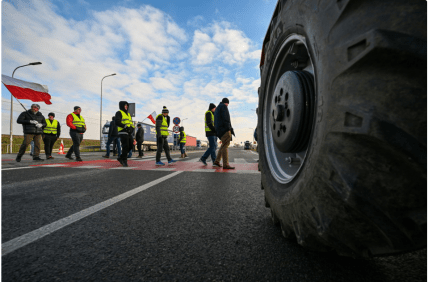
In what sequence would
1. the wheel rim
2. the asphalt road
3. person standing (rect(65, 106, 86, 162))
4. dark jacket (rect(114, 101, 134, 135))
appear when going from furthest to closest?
person standing (rect(65, 106, 86, 162)) < dark jacket (rect(114, 101, 134, 135)) < the wheel rim < the asphalt road

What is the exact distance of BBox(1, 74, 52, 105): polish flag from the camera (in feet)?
32.3

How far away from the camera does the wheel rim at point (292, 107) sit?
132 centimetres

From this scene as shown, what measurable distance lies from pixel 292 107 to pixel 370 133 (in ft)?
2.02

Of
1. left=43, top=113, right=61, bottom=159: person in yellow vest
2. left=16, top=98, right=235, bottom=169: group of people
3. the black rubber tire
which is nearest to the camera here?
the black rubber tire

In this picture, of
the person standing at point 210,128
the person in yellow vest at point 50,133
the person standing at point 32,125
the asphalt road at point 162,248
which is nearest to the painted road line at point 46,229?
the asphalt road at point 162,248

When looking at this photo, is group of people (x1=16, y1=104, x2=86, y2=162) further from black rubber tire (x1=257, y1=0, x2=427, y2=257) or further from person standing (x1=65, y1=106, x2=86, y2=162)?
black rubber tire (x1=257, y1=0, x2=427, y2=257)

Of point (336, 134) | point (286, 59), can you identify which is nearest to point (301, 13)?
point (286, 59)

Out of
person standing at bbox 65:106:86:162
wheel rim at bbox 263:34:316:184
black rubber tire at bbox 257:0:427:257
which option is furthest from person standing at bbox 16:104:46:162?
black rubber tire at bbox 257:0:427:257

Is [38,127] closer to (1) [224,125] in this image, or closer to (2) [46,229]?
(1) [224,125]

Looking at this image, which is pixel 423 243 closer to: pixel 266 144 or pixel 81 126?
pixel 266 144

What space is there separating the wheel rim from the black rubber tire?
285 millimetres

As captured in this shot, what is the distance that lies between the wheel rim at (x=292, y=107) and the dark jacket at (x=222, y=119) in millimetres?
4423

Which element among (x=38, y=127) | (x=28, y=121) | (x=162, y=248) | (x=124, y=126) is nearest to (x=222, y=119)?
(x=124, y=126)

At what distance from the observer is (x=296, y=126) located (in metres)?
1.33
